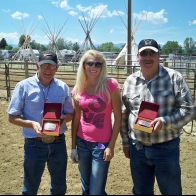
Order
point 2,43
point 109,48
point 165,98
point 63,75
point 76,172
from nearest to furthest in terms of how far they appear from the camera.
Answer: point 165,98
point 76,172
point 63,75
point 2,43
point 109,48

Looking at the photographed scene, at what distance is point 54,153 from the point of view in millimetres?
2438

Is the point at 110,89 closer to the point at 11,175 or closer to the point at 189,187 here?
the point at 189,187

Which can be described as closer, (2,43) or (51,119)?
(51,119)

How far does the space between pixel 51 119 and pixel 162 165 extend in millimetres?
1036

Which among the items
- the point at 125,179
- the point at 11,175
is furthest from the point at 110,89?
the point at 11,175

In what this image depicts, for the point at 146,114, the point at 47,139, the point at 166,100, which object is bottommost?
the point at 47,139

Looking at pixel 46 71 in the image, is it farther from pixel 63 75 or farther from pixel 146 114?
pixel 63 75

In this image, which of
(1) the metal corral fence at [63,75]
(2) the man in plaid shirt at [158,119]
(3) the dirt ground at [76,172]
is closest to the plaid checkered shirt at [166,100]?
(2) the man in plaid shirt at [158,119]

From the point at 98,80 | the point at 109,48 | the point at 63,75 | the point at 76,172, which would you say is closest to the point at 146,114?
the point at 98,80

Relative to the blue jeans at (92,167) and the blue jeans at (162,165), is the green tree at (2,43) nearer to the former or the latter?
the blue jeans at (92,167)

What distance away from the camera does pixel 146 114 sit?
2.04 meters

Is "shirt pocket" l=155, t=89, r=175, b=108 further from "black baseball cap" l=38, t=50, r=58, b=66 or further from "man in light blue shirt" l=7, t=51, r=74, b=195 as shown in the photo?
"black baseball cap" l=38, t=50, r=58, b=66

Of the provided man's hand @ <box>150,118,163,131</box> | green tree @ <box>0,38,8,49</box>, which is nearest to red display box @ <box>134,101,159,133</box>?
man's hand @ <box>150,118,163,131</box>

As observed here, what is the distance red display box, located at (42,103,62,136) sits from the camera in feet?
7.07
